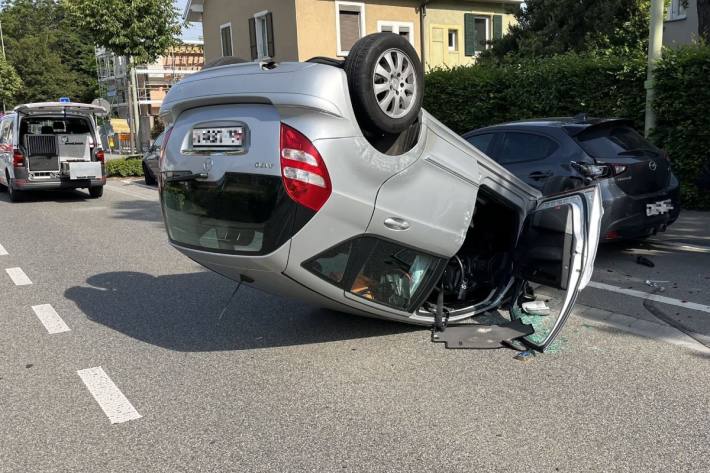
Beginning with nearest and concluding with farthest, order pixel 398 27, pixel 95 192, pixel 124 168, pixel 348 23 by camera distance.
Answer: pixel 95 192, pixel 124 168, pixel 348 23, pixel 398 27

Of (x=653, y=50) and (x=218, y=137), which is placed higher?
(x=653, y=50)

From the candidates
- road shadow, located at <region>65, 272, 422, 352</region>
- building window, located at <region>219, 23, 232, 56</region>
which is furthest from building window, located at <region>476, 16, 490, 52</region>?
road shadow, located at <region>65, 272, 422, 352</region>

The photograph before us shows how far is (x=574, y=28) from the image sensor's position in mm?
16500

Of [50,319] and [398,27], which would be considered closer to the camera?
[50,319]

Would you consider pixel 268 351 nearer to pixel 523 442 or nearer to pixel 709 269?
pixel 523 442

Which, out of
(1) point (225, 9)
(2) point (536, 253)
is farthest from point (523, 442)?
(1) point (225, 9)

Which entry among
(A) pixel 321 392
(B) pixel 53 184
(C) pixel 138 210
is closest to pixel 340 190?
(A) pixel 321 392

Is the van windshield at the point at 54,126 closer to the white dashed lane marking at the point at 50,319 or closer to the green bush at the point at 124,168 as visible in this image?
the green bush at the point at 124,168

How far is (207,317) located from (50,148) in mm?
11412

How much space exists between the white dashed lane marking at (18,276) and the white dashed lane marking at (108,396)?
3095 millimetres

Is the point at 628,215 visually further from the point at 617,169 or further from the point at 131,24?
the point at 131,24

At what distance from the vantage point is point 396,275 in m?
4.28

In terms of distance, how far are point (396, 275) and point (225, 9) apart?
85.6ft

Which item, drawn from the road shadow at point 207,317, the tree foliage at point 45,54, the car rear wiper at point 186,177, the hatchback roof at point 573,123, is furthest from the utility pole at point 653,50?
the tree foliage at point 45,54
